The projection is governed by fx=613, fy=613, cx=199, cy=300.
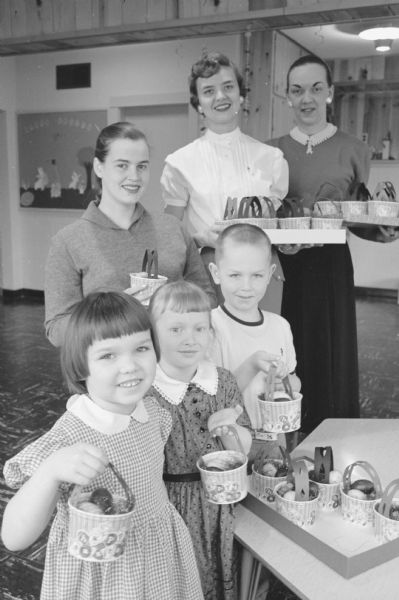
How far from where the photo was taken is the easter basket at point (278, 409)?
172cm

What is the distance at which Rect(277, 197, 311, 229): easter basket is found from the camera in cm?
238

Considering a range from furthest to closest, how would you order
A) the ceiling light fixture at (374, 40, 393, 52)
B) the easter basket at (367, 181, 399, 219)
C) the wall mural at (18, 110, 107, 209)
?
the wall mural at (18, 110, 107, 209) → the ceiling light fixture at (374, 40, 393, 52) → the easter basket at (367, 181, 399, 219)

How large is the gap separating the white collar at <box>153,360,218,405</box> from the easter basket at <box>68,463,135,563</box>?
0.51m

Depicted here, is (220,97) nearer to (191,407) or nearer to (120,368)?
(191,407)

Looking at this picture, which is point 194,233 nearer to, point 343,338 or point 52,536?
point 343,338

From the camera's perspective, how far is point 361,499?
1.60 metres

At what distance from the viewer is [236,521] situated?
1.68 m

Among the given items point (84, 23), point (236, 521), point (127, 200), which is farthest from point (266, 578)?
point (84, 23)

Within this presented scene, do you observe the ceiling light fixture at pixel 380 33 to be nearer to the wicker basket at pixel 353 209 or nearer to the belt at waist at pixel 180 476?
the wicker basket at pixel 353 209

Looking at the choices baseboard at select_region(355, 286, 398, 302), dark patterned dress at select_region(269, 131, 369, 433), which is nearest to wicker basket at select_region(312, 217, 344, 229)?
dark patterned dress at select_region(269, 131, 369, 433)

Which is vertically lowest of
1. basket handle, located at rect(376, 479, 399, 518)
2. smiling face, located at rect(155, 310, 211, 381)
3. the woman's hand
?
basket handle, located at rect(376, 479, 399, 518)

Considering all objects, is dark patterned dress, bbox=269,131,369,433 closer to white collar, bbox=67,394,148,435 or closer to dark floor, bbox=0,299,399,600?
dark floor, bbox=0,299,399,600

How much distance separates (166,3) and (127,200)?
9.74 feet

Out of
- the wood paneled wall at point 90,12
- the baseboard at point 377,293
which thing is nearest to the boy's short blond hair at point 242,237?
the wood paneled wall at point 90,12
